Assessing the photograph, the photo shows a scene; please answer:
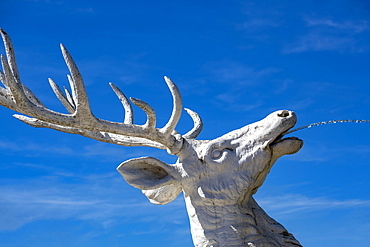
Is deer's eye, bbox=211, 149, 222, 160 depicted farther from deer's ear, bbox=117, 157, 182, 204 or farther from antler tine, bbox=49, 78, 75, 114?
antler tine, bbox=49, 78, 75, 114

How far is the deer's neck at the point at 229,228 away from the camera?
5637 millimetres

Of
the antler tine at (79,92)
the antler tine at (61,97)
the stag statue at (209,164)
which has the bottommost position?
the stag statue at (209,164)

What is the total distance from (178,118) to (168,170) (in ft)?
1.83

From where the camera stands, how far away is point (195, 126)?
7.06 metres

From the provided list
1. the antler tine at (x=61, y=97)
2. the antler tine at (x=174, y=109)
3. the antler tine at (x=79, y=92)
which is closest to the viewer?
Answer: the antler tine at (x=79, y=92)

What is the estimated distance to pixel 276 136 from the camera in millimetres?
5691

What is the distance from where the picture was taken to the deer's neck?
5.64m

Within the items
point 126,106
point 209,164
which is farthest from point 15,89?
point 209,164

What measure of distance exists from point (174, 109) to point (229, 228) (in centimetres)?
135

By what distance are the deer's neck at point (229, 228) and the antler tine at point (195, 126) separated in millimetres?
1246

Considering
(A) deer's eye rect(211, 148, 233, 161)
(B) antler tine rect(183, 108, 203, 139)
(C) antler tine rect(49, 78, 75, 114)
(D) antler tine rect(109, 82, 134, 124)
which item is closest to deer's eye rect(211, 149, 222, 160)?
(A) deer's eye rect(211, 148, 233, 161)

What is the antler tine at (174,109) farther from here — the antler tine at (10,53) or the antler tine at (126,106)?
the antler tine at (10,53)

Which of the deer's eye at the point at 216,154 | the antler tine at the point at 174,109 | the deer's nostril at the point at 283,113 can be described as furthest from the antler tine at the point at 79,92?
the deer's nostril at the point at 283,113

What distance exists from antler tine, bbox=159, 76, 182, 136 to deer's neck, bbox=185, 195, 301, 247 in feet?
2.57
